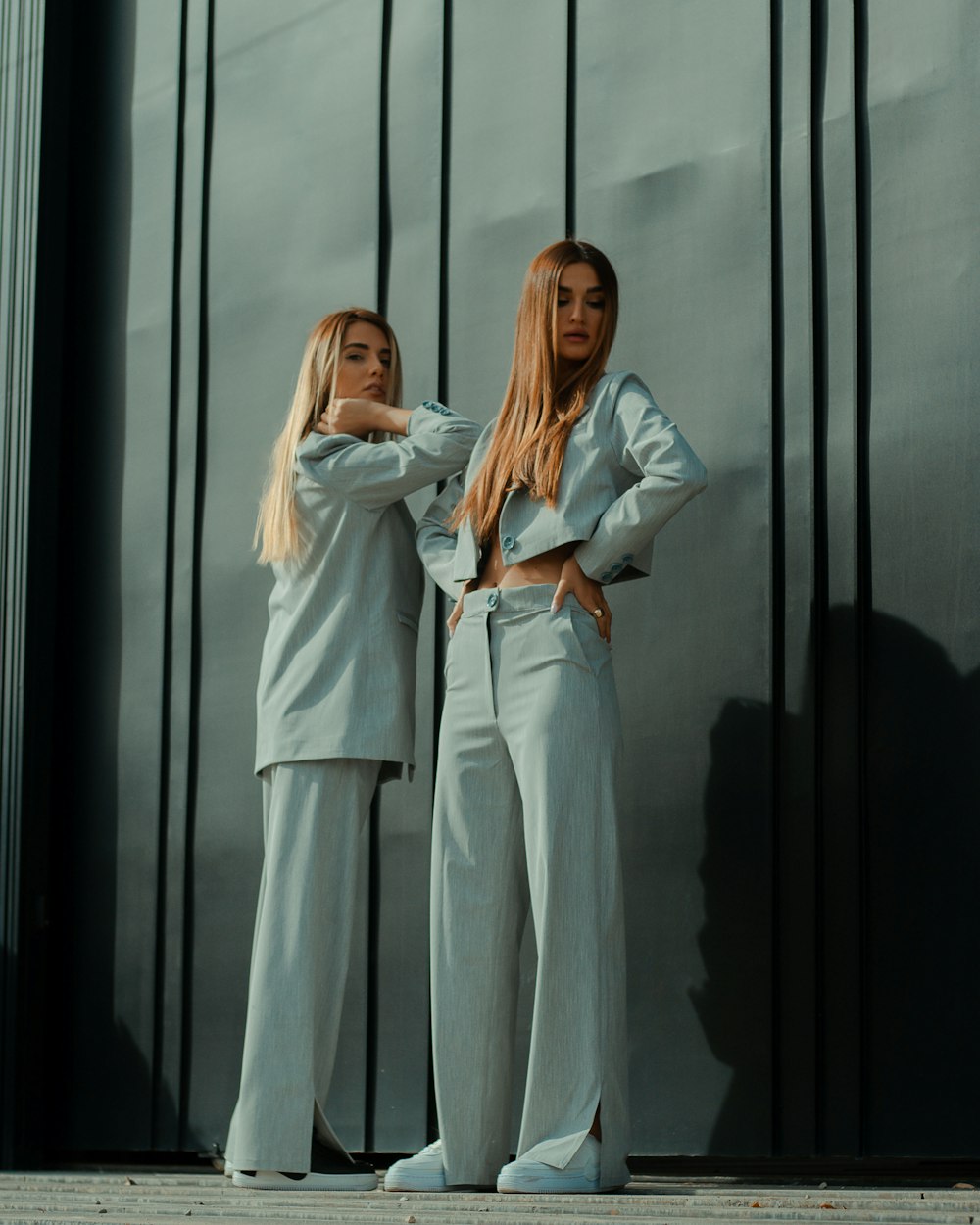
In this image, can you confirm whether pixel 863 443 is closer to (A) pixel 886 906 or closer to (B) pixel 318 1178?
(A) pixel 886 906

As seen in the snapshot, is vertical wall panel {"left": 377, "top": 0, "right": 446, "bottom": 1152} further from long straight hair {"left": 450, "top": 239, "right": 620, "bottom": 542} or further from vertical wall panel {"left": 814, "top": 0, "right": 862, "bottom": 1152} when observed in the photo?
vertical wall panel {"left": 814, "top": 0, "right": 862, "bottom": 1152}

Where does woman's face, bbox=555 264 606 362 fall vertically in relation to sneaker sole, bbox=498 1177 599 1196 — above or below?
above

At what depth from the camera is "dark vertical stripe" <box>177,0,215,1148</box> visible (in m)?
4.90

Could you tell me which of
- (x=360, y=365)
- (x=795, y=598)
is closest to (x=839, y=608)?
(x=795, y=598)

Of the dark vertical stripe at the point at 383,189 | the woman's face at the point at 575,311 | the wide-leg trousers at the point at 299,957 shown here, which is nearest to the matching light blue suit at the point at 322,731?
the wide-leg trousers at the point at 299,957

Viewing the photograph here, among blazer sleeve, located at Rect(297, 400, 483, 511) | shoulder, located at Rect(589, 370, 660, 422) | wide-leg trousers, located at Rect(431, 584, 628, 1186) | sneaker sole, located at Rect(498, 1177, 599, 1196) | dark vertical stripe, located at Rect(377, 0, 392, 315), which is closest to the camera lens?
sneaker sole, located at Rect(498, 1177, 599, 1196)

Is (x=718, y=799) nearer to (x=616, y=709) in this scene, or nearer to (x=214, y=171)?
(x=616, y=709)

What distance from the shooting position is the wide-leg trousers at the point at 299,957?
3.52 metres

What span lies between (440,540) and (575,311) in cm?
56

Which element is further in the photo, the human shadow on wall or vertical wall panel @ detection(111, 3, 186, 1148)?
vertical wall panel @ detection(111, 3, 186, 1148)

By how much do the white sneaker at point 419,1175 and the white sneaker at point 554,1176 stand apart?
27 centimetres

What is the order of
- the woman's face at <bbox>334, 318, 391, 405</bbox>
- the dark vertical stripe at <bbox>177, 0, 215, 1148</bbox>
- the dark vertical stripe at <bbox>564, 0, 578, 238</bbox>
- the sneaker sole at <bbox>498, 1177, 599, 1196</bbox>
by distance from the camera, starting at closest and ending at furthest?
the sneaker sole at <bbox>498, 1177, 599, 1196</bbox>, the woman's face at <bbox>334, 318, 391, 405</bbox>, the dark vertical stripe at <bbox>564, 0, 578, 238</bbox>, the dark vertical stripe at <bbox>177, 0, 215, 1148</bbox>

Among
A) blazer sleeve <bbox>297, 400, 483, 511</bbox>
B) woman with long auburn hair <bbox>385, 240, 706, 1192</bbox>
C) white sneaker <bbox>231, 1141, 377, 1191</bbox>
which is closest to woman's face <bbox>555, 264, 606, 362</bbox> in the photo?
woman with long auburn hair <bbox>385, 240, 706, 1192</bbox>

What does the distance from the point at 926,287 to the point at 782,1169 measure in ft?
6.04
